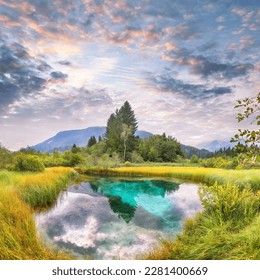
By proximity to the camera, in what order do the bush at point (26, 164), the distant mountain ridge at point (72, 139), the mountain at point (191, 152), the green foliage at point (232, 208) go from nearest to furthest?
the green foliage at point (232, 208) < the bush at point (26, 164) < the distant mountain ridge at point (72, 139) < the mountain at point (191, 152)

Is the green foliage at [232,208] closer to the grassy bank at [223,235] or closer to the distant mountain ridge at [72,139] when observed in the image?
the grassy bank at [223,235]

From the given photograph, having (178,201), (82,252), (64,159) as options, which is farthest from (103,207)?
(64,159)

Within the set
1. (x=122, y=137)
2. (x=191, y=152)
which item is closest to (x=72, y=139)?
(x=122, y=137)

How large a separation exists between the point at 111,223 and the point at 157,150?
1532 inches

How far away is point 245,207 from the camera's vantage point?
235 inches

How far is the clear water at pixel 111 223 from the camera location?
6.59 metres

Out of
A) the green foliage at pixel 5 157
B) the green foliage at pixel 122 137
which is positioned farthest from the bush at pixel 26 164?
the green foliage at pixel 122 137

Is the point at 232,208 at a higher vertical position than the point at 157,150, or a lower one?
lower

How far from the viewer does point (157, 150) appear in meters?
47.5

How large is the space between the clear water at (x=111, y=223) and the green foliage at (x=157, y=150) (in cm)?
3084

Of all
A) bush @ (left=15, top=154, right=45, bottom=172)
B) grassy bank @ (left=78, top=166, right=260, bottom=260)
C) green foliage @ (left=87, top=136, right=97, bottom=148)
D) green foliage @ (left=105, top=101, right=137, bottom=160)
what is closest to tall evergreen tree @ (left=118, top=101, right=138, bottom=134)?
green foliage @ (left=105, top=101, right=137, bottom=160)

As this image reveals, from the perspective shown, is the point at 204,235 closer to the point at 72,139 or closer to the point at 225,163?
the point at 225,163

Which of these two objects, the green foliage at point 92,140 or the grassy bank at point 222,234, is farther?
the green foliage at point 92,140

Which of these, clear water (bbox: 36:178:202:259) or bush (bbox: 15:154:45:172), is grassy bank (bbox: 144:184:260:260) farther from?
bush (bbox: 15:154:45:172)
